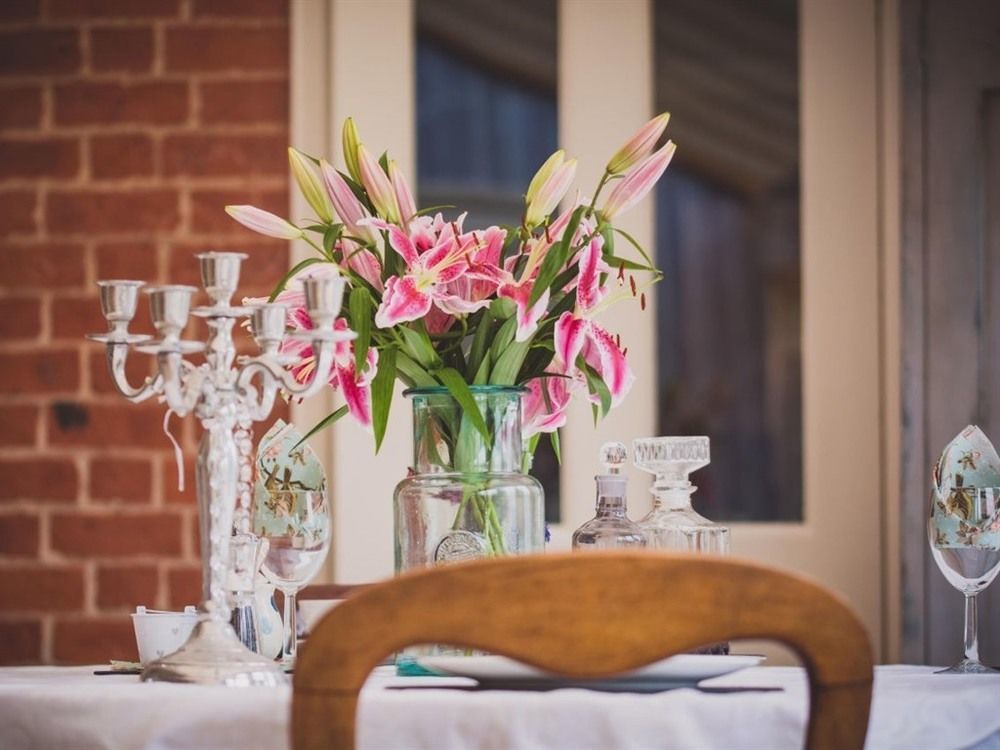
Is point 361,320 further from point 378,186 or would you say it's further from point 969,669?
point 969,669

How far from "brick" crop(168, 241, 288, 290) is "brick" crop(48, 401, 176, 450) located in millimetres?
246

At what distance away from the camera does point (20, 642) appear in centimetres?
265

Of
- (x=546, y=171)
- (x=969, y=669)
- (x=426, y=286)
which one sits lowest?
(x=969, y=669)

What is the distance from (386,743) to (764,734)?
8.8 inches

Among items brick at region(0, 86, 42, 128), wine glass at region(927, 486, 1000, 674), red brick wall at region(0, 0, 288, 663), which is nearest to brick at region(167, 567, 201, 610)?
red brick wall at region(0, 0, 288, 663)

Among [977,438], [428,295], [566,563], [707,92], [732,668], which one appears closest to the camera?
[566,563]

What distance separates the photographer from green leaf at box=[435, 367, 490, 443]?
1.23m

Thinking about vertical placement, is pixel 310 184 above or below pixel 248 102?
below

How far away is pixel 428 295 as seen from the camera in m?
1.24

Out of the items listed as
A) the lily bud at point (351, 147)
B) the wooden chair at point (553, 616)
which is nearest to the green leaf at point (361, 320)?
the lily bud at point (351, 147)

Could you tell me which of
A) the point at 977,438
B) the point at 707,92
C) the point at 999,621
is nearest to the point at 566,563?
the point at 977,438

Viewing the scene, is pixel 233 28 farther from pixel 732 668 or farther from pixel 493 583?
pixel 493 583

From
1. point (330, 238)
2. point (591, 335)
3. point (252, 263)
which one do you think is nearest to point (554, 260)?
point (591, 335)

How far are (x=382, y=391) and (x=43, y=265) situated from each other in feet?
5.32
